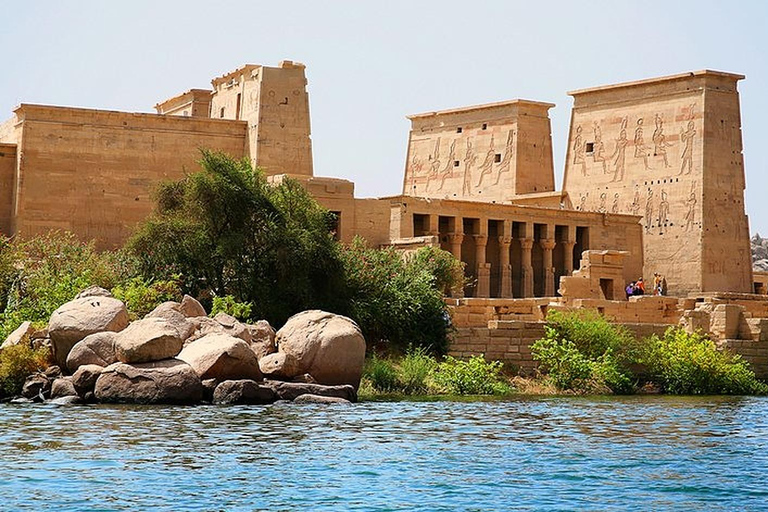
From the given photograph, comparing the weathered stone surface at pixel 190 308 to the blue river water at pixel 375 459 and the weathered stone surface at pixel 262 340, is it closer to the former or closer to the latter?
the weathered stone surface at pixel 262 340

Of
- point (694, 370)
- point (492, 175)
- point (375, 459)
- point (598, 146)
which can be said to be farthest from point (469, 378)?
point (492, 175)

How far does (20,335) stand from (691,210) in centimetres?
2800

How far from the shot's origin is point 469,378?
23.7 m

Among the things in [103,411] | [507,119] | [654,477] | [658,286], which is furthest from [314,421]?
[507,119]

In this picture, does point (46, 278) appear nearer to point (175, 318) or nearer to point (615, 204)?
point (175, 318)

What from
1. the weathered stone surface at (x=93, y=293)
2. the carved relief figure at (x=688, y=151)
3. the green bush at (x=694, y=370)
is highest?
the carved relief figure at (x=688, y=151)

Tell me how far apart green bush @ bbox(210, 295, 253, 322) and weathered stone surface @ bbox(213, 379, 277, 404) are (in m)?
3.81

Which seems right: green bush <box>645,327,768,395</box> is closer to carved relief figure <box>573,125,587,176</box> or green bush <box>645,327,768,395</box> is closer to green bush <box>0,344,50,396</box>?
green bush <box>0,344,50,396</box>

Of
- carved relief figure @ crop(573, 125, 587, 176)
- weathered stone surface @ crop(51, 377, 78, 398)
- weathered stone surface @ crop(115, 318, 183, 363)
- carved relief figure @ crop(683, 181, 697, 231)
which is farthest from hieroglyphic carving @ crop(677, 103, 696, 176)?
weathered stone surface @ crop(51, 377, 78, 398)

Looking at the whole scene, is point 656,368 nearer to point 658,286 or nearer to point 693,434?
point 693,434

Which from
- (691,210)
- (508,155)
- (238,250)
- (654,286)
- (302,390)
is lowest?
(302,390)

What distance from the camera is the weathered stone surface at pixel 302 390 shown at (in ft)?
67.2

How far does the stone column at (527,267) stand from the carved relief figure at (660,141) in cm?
588

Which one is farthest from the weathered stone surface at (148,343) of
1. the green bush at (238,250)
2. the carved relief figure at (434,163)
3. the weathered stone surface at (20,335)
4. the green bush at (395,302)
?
the carved relief figure at (434,163)
